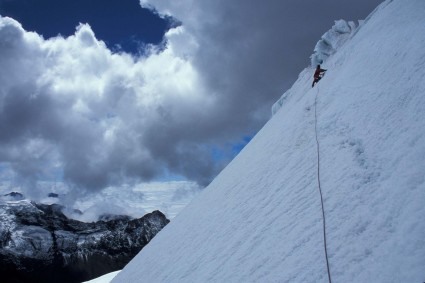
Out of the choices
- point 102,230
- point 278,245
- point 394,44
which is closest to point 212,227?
point 278,245

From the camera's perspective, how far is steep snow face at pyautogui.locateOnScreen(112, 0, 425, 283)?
3.19 m

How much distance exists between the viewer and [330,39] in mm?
21234

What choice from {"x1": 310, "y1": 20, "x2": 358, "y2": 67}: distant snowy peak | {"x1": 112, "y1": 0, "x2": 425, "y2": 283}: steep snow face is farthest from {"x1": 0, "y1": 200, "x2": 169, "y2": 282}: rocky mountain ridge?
{"x1": 112, "y1": 0, "x2": 425, "y2": 283}: steep snow face

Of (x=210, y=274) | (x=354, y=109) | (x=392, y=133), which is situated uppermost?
(x=354, y=109)

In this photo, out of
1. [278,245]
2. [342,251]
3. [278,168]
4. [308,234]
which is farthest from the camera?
[278,168]

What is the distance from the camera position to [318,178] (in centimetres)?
498

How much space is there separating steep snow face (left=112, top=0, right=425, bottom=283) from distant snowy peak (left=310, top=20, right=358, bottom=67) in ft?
38.3

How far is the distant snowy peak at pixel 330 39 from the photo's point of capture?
20531 millimetres

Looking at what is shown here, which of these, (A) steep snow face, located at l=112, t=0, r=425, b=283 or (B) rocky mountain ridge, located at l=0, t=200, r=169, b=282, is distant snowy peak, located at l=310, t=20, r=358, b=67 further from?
(B) rocky mountain ridge, located at l=0, t=200, r=169, b=282

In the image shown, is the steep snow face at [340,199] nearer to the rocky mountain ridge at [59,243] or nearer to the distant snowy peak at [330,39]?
the distant snowy peak at [330,39]

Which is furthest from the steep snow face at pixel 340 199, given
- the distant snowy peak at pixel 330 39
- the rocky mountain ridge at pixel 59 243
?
the rocky mountain ridge at pixel 59 243

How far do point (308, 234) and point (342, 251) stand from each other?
70 centimetres

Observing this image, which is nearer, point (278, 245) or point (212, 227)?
point (278, 245)

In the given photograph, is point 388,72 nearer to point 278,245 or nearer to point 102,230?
point 278,245
